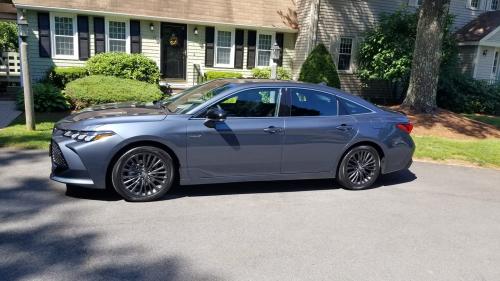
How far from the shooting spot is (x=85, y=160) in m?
5.04

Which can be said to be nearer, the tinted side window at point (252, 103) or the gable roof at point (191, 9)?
the tinted side window at point (252, 103)

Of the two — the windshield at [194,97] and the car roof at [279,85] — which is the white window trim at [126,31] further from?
the car roof at [279,85]

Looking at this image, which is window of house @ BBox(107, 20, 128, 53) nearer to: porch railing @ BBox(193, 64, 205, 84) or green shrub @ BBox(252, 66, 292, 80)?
porch railing @ BBox(193, 64, 205, 84)

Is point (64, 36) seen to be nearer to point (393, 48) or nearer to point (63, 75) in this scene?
point (63, 75)

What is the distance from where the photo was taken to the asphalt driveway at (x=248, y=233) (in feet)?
12.5

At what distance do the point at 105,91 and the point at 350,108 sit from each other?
873cm

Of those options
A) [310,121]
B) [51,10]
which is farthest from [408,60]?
[51,10]

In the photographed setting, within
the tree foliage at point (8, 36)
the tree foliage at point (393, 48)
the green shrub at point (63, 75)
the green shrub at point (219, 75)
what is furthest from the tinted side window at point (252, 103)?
the tree foliage at point (8, 36)

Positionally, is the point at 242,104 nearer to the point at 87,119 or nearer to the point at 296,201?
the point at 296,201

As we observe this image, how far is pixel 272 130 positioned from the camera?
577 centimetres

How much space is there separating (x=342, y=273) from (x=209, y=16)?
48.5 feet

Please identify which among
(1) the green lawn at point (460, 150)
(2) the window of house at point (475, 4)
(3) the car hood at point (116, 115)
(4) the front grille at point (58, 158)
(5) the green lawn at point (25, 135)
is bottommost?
(1) the green lawn at point (460, 150)

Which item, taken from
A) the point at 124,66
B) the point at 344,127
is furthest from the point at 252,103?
the point at 124,66

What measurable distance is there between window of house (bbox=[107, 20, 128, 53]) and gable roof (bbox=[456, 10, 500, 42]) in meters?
15.1
